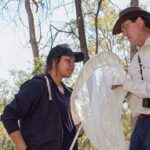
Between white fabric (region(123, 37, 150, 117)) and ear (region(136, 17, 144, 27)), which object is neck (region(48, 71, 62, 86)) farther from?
ear (region(136, 17, 144, 27))

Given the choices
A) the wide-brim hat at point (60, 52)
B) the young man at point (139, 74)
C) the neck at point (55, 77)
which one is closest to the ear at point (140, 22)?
the young man at point (139, 74)

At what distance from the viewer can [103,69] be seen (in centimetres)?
353

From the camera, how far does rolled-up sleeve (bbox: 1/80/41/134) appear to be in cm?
339

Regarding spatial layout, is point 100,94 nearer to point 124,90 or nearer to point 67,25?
point 124,90

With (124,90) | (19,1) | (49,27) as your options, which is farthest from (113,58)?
(19,1)

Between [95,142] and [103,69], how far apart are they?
571mm

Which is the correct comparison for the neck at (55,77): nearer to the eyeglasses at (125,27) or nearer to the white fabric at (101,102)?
the white fabric at (101,102)

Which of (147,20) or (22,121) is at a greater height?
(147,20)

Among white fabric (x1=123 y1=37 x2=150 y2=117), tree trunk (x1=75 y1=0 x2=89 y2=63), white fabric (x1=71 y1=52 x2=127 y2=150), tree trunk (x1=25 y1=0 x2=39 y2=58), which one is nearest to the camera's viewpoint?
white fabric (x1=123 y1=37 x2=150 y2=117)

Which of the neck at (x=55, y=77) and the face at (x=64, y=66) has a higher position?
the face at (x=64, y=66)

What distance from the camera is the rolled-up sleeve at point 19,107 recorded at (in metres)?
3.39

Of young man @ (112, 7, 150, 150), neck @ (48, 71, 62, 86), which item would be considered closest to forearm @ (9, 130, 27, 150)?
neck @ (48, 71, 62, 86)

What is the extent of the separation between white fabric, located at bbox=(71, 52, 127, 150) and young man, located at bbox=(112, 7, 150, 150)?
0.13m

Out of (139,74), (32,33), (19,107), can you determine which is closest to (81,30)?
(19,107)
